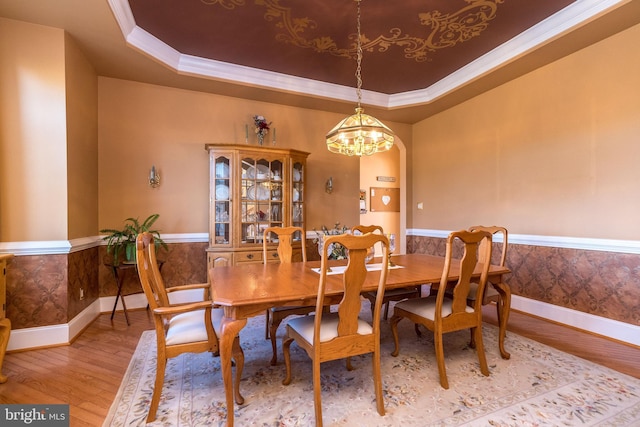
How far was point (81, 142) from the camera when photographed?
297 centimetres

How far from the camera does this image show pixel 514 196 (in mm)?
3658

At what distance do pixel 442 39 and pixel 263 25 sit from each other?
6.07 ft

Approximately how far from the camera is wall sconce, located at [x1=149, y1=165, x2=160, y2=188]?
3648mm

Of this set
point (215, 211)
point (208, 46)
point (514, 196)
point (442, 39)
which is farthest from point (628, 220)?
point (208, 46)

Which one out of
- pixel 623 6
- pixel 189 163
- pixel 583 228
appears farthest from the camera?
pixel 189 163

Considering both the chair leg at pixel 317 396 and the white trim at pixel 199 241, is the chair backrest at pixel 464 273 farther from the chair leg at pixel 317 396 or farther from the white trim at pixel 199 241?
the white trim at pixel 199 241

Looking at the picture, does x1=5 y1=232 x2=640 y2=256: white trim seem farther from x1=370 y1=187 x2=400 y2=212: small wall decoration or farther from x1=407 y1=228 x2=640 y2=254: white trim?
x1=370 y1=187 x2=400 y2=212: small wall decoration

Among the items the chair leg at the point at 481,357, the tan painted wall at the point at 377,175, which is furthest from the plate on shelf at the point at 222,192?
the tan painted wall at the point at 377,175

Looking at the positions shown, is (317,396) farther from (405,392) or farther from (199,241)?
(199,241)

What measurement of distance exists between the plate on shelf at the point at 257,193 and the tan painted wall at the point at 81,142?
1.69m

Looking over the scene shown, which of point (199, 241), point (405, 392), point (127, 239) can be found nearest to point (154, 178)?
point (127, 239)

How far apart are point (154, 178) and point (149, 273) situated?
2343 millimetres

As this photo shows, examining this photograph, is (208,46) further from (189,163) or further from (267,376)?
(267,376)

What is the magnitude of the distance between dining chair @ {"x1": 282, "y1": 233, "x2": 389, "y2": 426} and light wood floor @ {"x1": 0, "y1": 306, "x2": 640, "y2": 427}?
126 cm
